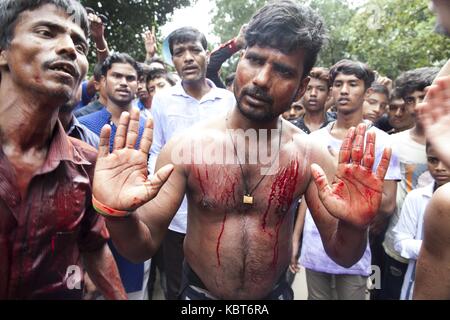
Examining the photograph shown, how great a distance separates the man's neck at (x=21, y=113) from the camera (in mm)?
1735

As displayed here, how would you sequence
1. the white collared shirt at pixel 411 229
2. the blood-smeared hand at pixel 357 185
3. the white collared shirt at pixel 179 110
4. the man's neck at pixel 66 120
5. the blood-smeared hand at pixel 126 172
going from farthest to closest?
the white collared shirt at pixel 179 110
the white collared shirt at pixel 411 229
the man's neck at pixel 66 120
the blood-smeared hand at pixel 357 185
the blood-smeared hand at pixel 126 172

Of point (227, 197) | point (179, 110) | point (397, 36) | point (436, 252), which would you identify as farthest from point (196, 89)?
point (397, 36)

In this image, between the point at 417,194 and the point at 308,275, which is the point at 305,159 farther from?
the point at 308,275

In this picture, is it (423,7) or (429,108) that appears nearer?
(429,108)

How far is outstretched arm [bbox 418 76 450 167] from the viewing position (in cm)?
157

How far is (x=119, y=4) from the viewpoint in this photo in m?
7.70

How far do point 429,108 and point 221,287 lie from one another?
1.26 m

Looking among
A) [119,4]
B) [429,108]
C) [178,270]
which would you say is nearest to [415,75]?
[429,108]

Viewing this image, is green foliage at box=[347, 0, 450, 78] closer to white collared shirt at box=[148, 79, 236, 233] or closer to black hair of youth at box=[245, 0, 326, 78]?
white collared shirt at box=[148, 79, 236, 233]

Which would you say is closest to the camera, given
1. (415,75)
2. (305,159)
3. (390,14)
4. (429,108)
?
(429,108)

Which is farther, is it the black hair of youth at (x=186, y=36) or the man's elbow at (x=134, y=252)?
the black hair of youth at (x=186, y=36)

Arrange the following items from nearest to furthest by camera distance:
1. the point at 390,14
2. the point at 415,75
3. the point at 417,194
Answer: the point at 417,194 < the point at 415,75 < the point at 390,14

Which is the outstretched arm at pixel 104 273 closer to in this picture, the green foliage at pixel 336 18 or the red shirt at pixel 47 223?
the red shirt at pixel 47 223

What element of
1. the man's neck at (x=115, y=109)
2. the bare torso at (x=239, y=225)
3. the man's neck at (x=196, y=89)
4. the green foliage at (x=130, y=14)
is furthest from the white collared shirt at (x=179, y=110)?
the green foliage at (x=130, y=14)
